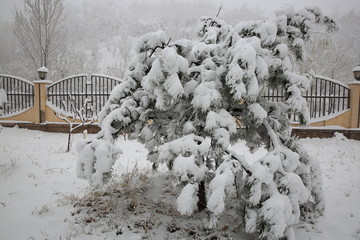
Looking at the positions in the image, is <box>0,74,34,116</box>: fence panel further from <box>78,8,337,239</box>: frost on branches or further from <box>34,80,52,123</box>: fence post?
<box>78,8,337,239</box>: frost on branches

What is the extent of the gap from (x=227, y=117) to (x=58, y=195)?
281cm

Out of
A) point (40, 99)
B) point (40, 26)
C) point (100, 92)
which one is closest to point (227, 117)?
point (100, 92)

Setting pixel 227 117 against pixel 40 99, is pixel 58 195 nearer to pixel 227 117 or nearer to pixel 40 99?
pixel 227 117

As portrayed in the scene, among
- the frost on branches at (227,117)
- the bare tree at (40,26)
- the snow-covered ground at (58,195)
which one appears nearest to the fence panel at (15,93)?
the bare tree at (40,26)

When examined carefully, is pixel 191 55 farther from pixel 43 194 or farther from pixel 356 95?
pixel 356 95

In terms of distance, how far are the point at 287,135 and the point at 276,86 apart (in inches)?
24.9

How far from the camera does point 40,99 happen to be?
29.8 ft

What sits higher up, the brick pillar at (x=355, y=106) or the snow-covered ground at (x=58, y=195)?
the brick pillar at (x=355, y=106)

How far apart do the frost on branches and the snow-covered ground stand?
636 mm

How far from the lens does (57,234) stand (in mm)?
2703

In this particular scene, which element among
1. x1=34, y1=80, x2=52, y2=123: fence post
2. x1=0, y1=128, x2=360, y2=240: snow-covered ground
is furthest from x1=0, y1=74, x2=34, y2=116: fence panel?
x1=0, y1=128, x2=360, y2=240: snow-covered ground

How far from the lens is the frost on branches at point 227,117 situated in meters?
2.21

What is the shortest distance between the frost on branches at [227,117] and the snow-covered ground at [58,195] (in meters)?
0.64

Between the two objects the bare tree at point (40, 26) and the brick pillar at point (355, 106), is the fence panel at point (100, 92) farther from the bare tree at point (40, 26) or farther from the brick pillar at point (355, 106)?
the brick pillar at point (355, 106)
